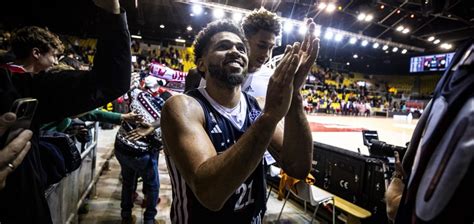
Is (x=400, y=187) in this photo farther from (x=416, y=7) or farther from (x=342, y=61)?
(x=342, y=61)

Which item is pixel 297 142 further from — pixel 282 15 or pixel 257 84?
pixel 282 15

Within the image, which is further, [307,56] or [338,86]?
[338,86]

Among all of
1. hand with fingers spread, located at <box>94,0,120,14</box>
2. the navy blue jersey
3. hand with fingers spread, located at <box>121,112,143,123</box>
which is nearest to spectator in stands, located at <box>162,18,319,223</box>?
the navy blue jersey

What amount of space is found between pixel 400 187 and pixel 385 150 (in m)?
0.84

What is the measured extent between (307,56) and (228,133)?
20.5 inches

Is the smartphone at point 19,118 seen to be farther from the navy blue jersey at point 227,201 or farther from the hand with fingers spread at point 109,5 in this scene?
the navy blue jersey at point 227,201

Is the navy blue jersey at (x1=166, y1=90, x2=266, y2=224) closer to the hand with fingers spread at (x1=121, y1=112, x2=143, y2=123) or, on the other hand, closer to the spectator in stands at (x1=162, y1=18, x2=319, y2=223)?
the spectator in stands at (x1=162, y1=18, x2=319, y2=223)

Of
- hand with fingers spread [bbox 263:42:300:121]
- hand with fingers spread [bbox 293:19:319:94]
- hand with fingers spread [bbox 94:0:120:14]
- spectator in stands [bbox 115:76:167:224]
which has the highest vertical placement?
hand with fingers spread [bbox 94:0:120:14]

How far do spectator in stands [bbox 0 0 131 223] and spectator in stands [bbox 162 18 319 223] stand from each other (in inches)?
11.0

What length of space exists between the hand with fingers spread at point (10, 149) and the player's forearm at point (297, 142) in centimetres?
107

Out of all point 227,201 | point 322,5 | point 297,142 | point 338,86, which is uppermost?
point 322,5

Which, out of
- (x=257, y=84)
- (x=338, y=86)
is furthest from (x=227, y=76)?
(x=338, y=86)

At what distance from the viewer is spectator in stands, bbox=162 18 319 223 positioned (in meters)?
0.99

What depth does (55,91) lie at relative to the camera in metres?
1.23
